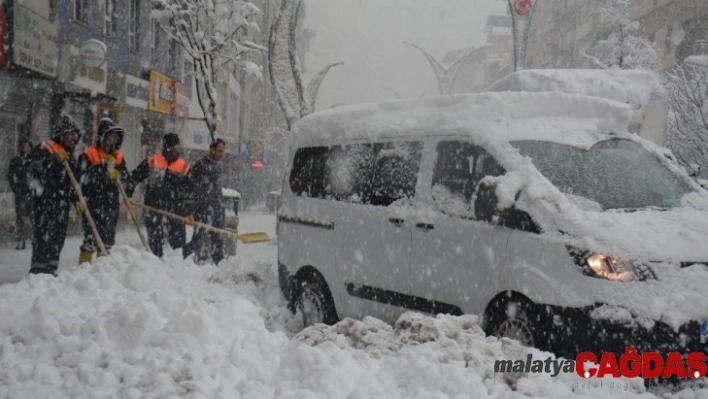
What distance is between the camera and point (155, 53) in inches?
813

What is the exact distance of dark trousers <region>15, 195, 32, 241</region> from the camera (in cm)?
1041

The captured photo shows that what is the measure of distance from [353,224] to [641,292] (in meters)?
2.41

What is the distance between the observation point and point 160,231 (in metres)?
8.14

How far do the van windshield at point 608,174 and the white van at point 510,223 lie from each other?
11 mm

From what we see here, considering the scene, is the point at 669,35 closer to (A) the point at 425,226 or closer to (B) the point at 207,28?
(B) the point at 207,28

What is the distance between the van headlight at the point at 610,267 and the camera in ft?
12.0

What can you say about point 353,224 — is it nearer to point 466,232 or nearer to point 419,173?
point 419,173

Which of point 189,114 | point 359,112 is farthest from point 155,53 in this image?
point 359,112

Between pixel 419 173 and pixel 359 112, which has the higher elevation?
pixel 359 112

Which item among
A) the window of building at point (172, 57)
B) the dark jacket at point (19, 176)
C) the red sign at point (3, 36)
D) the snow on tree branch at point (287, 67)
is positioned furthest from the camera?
the window of building at point (172, 57)

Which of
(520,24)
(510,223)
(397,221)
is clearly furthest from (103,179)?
(520,24)

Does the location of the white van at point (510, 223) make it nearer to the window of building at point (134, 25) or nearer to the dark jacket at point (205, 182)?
the dark jacket at point (205, 182)

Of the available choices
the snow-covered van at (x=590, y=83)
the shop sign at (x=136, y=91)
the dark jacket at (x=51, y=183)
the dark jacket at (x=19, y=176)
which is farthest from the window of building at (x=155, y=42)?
the snow-covered van at (x=590, y=83)

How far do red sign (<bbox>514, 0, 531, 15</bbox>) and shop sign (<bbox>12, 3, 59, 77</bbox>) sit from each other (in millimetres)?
9402
